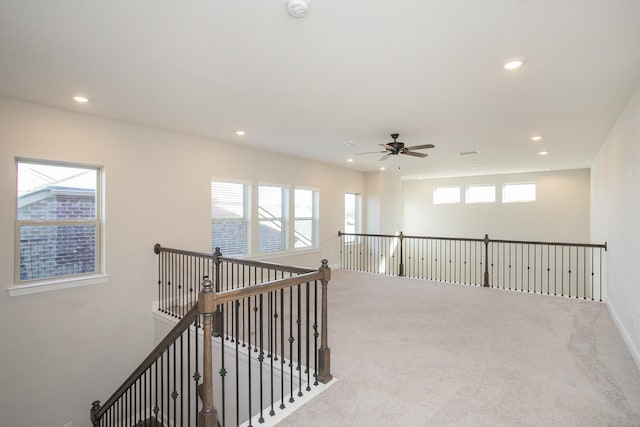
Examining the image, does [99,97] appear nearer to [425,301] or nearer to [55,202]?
[55,202]

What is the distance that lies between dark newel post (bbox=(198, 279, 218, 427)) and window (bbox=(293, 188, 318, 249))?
16.5ft

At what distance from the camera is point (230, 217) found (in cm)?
565

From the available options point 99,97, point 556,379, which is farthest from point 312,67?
point 556,379

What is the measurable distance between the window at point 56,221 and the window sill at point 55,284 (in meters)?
0.09

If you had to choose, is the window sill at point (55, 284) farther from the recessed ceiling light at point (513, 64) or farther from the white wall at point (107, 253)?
the recessed ceiling light at point (513, 64)

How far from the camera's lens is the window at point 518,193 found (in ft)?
29.4

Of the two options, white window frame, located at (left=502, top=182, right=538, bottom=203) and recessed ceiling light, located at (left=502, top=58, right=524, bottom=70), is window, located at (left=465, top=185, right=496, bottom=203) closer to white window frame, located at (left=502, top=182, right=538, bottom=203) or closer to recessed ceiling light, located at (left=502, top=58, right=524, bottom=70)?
white window frame, located at (left=502, top=182, right=538, bottom=203)

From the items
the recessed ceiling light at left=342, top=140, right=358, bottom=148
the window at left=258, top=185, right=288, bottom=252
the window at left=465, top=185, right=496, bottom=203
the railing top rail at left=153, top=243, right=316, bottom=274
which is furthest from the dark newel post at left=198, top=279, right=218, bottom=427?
the window at left=465, top=185, right=496, bottom=203

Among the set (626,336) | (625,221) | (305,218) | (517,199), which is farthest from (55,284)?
(517,199)

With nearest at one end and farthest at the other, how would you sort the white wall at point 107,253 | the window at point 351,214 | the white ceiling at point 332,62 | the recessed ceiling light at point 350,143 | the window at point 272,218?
1. the white ceiling at point 332,62
2. the white wall at point 107,253
3. the recessed ceiling light at point 350,143
4. the window at point 272,218
5. the window at point 351,214

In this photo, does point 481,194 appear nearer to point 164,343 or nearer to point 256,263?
point 256,263

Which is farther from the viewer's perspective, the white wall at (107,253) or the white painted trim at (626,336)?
the white wall at (107,253)

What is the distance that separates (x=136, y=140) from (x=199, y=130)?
86 cm

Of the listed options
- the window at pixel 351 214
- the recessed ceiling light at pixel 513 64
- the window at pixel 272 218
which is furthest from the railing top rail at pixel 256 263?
the window at pixel 351 214
